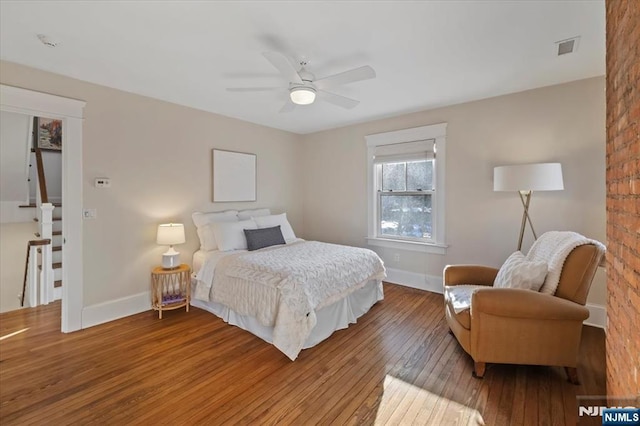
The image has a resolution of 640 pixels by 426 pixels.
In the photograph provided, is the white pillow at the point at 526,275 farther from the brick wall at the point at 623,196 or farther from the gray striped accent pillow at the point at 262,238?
the gray striped accent pillow at the point at 262,238

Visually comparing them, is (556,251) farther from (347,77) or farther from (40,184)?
(40,184)

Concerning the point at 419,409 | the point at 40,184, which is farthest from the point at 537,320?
the point at 40,184

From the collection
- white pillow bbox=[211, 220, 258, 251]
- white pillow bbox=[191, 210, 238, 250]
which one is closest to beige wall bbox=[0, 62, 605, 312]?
white pillow bbox=[191, 210, 238, 250]

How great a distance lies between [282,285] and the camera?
2.40 metres

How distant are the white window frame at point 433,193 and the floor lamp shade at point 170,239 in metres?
2.77

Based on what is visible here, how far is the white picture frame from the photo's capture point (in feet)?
13.1

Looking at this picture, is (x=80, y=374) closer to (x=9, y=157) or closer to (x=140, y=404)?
(x=140, y=404)

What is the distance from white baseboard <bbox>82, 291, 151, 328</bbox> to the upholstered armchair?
138 inches

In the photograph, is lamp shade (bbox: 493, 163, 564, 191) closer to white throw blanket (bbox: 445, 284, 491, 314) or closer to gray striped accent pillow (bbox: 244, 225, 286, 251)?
white throw blanket (bbox: 445, 284, 491, 314)

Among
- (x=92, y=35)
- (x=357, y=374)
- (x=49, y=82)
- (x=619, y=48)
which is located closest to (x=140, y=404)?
(x=357, y=374)

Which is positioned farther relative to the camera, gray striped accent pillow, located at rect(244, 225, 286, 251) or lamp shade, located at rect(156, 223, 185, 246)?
gray striped accent pillow, located at rect(244, 225, 286, 251)

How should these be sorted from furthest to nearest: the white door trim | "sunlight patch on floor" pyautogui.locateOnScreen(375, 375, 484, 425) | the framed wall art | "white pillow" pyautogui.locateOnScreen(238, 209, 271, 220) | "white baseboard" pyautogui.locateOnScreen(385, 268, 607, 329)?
the framed wall art < "white pillow" pyautogui.locateOnScreen(238, 209, 271, 220) < "white baseboard" pyautogui.locateOnScreen(385, 268, 607, 329) < the white door trim < "sunlight patch on floor" pyautogui.locateOnScreen(375, 375, 484, 425)

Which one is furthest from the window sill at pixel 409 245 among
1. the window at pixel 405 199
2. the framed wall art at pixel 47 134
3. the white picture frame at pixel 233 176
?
the framed wall art at pixel 47 134

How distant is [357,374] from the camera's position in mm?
2125
